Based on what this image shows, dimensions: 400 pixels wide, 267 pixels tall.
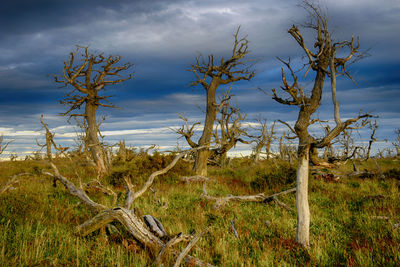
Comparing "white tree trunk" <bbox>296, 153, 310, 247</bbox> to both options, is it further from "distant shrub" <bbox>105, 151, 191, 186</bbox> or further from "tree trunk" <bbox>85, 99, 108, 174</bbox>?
"tree trunk" <bbox>85, 99, 108, 174</bbox>

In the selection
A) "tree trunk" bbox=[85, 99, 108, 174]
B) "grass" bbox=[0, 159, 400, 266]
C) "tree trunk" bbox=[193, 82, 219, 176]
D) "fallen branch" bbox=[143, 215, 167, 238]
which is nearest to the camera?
"grass" bbox=[0, 159, 400, 266]

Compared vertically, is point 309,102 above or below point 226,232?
above

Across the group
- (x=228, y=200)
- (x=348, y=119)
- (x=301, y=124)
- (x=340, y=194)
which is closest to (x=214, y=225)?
(x=228, y=200)

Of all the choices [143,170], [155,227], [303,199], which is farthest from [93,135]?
[303,199]

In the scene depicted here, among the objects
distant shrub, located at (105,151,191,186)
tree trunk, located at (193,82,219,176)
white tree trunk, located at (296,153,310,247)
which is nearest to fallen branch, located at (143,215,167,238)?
white tree trunk, located at (296,153,310,247)

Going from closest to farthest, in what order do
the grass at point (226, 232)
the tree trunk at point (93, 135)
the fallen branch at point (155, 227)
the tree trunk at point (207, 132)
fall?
1. the grass at point (226, 232)
2. the fallen branch at point (155, 227)
3. the tree trunk at point (207, 132)
4. the tree trunk at point (93, 135)

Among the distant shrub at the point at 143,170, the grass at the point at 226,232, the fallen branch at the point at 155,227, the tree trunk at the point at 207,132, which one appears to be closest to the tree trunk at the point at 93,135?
the distant shrub at the point at 143,170

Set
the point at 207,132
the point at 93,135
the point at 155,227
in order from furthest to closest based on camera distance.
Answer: the point at 93,135, the point at 207,132, the point at 155,227

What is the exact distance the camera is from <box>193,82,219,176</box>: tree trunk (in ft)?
54.9

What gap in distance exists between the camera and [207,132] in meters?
17.0

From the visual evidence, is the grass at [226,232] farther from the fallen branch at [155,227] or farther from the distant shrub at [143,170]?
the distant shrub at [143,170]

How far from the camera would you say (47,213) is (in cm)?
714

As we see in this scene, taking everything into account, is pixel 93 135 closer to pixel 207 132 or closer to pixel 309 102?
pixel 207 132

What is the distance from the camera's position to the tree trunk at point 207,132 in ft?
54.9
